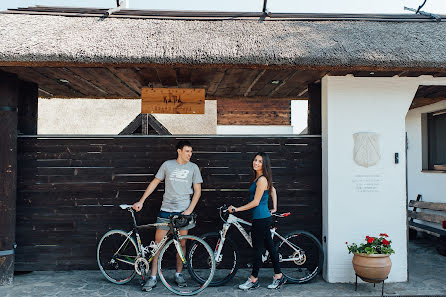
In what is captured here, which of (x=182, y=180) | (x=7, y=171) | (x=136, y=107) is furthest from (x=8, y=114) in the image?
(x=136, y=107)

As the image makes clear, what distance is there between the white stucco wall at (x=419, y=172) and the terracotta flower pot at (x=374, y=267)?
3.50 m

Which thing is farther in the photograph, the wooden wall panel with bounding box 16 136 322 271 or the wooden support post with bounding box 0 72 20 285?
the wooden wall panel with bounding box 16 136 322 271

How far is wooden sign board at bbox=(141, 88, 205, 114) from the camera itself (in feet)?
20.0

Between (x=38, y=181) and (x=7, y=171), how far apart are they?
1.67ft

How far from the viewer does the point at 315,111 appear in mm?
5887

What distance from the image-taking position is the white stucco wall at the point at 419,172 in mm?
7750

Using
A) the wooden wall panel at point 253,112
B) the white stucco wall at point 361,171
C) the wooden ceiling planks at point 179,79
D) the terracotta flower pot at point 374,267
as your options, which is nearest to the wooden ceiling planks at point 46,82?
the wooden ceiling planks at point 179,79

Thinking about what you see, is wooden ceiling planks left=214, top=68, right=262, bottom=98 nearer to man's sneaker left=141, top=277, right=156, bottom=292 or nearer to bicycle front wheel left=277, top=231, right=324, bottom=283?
bicycle front wheel left=277, top=231, right=324, bottom=283

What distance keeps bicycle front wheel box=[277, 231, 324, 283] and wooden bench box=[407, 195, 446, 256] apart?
2.78 metres

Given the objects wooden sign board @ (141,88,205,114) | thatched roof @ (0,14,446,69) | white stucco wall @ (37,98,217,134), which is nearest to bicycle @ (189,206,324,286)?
wooden sign board @ (141,88,205,114)

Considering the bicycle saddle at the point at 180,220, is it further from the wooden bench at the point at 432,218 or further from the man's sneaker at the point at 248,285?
the wooden bench at the point at 432,218

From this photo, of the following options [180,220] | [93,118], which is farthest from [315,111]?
[93,118]

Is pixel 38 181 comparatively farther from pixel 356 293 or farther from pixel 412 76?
pixel 412 76

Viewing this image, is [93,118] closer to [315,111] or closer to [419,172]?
[315,111]
